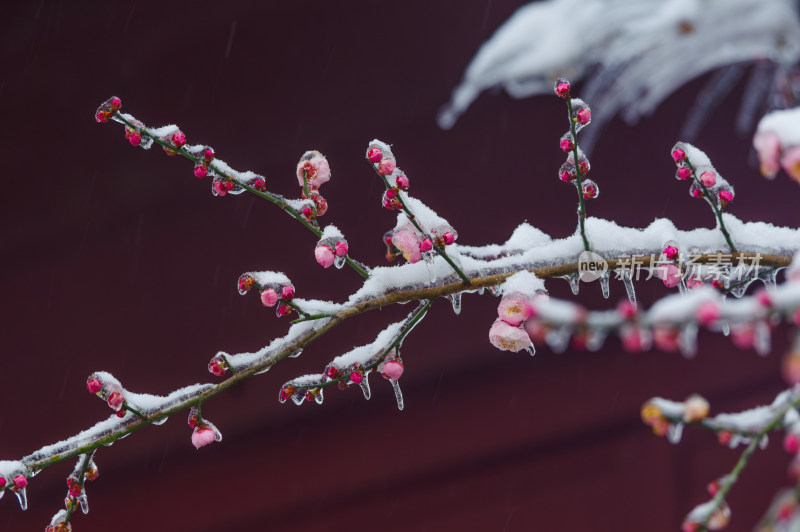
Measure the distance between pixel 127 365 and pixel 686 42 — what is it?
177cm

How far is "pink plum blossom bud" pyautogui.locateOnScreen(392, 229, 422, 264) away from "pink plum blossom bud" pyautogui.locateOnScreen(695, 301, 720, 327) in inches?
14.3

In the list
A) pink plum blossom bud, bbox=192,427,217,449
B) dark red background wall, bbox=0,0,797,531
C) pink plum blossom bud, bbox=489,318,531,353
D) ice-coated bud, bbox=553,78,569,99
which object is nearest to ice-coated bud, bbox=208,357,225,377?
pink plum blossom bud, bbox=192,427,217,449

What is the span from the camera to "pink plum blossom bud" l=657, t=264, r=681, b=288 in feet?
2.10

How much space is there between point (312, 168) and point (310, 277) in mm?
1117

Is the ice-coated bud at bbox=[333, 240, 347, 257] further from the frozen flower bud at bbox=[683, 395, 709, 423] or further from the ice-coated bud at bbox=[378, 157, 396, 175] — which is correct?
the frozen flower bud at bbox=[683, 395, 709, 423]

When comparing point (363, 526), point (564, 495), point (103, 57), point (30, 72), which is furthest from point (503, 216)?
point (30, 72)

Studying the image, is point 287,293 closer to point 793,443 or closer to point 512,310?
point 512,310

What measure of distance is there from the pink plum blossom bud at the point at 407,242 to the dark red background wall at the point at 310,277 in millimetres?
1082

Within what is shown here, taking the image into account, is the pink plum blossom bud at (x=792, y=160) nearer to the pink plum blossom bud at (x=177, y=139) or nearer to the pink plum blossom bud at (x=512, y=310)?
the pink plum blossom bud at (x=512, y=310)

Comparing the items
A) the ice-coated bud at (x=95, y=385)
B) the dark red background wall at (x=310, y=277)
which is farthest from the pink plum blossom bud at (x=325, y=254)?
the dark red background wall at (x=310, y=277)

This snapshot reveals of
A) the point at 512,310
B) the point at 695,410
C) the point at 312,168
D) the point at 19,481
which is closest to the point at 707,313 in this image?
the point at 695,410

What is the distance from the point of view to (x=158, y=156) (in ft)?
6.52

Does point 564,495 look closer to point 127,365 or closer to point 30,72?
point 127,365

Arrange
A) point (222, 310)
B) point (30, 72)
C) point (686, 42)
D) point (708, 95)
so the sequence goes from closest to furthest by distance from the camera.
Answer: point (686, 42), point (708, 95), point (222, 310), point (30, 72)
